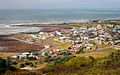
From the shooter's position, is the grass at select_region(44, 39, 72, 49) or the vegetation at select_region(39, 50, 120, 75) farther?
the grass at select_region(44, 39, 72, 49)

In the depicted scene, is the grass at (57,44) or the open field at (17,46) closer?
the open field at (17,46)

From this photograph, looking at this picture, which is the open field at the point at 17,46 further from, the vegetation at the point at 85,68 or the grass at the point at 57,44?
the vegetation at the point at 85,68

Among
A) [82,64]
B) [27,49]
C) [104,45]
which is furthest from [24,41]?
[82,64]

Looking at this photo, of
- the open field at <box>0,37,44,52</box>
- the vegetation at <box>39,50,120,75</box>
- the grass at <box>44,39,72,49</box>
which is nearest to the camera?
the vegetation at <box>39,50,120,75</box>

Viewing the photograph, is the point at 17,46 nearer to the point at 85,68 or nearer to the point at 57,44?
the point at 57,44

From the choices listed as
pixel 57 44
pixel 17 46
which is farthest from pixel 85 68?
pixel 57 44

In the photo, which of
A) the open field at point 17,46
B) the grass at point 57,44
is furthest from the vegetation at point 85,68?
the open field at point 17,46

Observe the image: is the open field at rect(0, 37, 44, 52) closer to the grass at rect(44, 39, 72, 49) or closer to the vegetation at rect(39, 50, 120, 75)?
the grass at rect(44, 39, 72, 49)

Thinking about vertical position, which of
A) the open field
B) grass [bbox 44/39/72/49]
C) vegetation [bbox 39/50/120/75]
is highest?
vegetation [bbox 39/50/120/75]

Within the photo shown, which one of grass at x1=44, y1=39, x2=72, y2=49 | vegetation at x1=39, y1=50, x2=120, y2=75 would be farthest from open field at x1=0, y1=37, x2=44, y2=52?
vegetation at x1=39, y1=50, x2=120, y2=75

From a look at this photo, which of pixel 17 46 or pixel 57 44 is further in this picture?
pixel 57 44

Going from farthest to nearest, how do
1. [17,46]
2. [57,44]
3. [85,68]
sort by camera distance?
1. [57,44]
2. [17,46]
3. [85,68]
